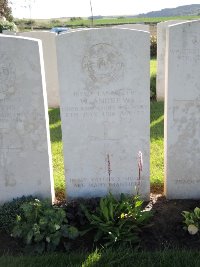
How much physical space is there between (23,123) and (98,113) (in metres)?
0.90

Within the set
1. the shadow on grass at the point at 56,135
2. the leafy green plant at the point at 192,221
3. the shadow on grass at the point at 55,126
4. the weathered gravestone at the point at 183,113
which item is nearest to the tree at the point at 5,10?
the shadow on grass at the point at 55,126

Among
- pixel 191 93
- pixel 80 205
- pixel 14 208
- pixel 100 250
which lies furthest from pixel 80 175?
pixel 191 93

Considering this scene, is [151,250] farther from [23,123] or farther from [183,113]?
[23,123]

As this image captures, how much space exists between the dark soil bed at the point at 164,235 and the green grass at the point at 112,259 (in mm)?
168

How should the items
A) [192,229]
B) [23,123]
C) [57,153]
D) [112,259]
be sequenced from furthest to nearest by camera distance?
[57,153]
[23,123]
[192,229]
[112,259]

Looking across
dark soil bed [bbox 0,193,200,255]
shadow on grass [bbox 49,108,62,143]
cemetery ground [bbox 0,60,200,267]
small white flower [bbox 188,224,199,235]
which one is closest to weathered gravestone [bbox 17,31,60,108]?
shadow on grass [bbox 49,108,62,143]

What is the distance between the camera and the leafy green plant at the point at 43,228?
399cm

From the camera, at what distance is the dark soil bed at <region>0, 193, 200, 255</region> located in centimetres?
404

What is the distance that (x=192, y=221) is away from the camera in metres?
4.16

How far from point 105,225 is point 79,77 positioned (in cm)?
171

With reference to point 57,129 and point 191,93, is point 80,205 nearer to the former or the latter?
point 191,93

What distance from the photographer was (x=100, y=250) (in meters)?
3.88

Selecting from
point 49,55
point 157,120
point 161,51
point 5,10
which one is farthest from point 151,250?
point 5,10

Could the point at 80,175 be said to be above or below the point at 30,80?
below
